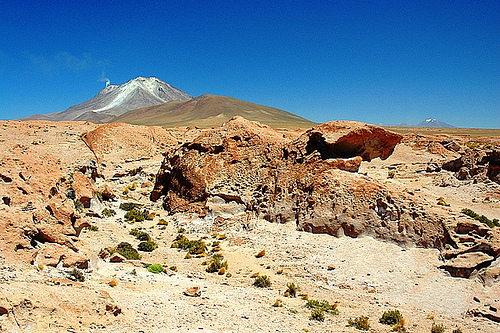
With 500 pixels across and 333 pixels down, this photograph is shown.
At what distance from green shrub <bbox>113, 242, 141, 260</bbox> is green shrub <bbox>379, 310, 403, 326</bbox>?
8.52 m

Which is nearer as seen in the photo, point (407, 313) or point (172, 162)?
point (407, 313)

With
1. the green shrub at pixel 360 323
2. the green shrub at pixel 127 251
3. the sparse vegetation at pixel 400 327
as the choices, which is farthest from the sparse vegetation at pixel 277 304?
the green shrub at pixel 127 251

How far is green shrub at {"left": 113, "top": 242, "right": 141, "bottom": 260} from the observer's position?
1309 centimetres

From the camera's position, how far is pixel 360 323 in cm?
908

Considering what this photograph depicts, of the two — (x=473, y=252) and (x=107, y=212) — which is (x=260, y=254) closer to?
(x=473, y=252)

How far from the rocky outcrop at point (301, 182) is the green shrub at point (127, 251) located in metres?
5.17

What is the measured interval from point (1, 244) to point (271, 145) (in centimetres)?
1405

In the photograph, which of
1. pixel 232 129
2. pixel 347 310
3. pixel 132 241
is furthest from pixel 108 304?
pixel 232 129

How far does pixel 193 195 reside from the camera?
19891 mm

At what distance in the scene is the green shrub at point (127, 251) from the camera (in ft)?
42.9

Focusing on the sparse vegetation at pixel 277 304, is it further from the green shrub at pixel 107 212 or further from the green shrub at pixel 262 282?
the green shrub at pixel 107 212

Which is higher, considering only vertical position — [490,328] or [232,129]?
[232,129]

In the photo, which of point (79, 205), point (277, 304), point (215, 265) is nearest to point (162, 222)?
point (79, 205)

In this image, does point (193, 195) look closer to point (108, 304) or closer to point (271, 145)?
point (271, 145)
